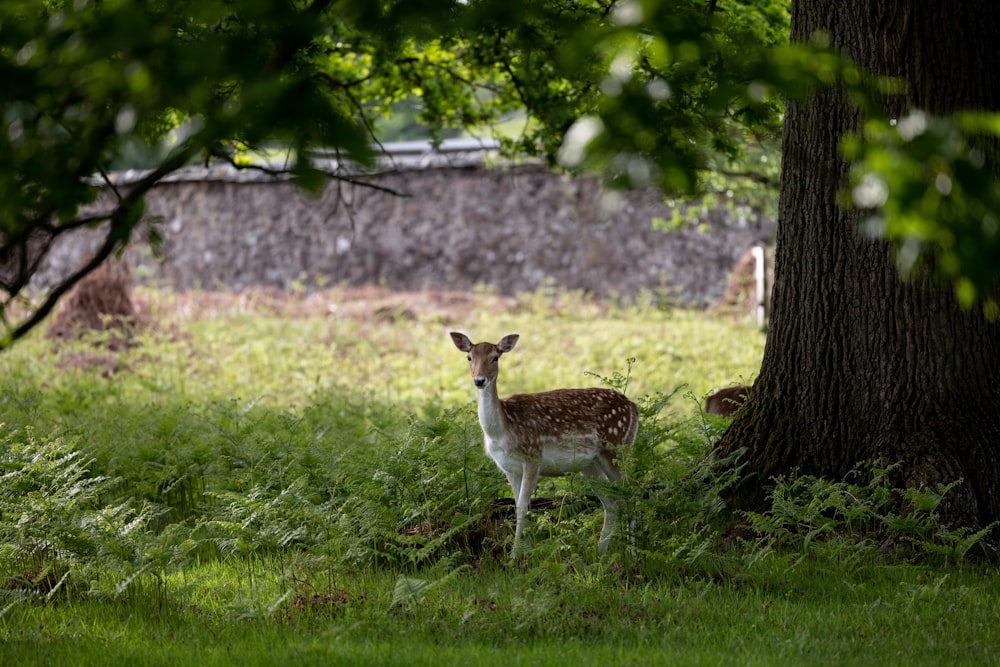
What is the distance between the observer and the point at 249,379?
15.6m

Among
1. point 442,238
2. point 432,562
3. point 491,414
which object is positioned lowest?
point 432,562

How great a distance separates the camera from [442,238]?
930 inches

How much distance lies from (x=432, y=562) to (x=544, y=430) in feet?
3.73

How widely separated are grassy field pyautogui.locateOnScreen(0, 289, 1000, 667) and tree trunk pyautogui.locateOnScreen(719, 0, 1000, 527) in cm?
30

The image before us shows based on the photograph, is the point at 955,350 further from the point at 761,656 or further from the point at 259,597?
the point at 259,597

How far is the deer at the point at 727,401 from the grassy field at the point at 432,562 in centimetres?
82

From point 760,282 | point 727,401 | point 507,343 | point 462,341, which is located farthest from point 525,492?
point 760,282

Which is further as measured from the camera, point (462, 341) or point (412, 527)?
point (462, 341)

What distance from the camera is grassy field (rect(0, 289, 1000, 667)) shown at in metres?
5.51

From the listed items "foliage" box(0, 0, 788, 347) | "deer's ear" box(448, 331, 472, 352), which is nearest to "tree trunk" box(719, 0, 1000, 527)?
"deer's ear" box(448, 331, 472, 352)

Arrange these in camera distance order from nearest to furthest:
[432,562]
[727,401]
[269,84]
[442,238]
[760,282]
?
[269,84], [432,562], [727,401], [760,282], [442,238]

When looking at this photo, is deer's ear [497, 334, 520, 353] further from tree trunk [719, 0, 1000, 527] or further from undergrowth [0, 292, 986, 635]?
tree trunk [719, 0, 1000, 527]

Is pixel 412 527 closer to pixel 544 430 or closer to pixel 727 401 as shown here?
pixel 544 430

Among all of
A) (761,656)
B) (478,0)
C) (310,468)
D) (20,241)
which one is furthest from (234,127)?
(310,468)
